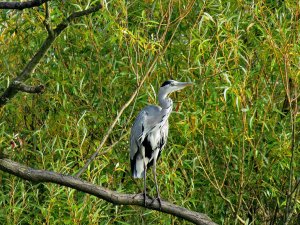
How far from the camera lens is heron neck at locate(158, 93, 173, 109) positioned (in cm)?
399

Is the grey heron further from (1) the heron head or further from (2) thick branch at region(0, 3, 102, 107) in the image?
(2) thick branch at region(0, 3, 102, 107)

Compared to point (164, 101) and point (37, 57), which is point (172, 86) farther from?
point (37, 57)

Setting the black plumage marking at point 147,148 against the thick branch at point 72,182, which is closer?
the thick branch at point 72,182

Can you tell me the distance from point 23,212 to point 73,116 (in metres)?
0.66

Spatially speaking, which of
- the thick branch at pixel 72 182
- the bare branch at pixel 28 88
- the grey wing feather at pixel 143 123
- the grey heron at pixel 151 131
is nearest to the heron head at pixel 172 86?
the grey heron at pixel 151 131

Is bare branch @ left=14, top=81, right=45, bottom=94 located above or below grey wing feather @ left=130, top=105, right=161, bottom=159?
above

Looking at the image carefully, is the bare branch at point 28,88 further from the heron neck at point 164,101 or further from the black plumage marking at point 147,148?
the black plumage marking at point 147,148

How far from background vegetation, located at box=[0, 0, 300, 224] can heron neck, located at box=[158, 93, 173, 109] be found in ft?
0.57

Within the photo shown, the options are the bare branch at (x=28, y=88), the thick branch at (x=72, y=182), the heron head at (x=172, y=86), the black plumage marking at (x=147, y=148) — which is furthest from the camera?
the black plumage marking at (x=147, y=148)

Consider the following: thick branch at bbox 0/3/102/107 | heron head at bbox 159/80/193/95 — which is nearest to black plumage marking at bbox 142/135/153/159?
heron head at bbox 159/80/193/95

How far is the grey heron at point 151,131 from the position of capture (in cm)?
396

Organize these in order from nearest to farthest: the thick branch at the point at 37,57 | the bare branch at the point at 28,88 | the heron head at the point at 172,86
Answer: the bare branch at the point at 28,88 < the thick branch at the point at 37,57 < the heron head at the point at 172,86

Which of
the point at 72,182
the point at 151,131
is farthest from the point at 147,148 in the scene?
the point at 72,182

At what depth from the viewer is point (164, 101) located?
402 cm
